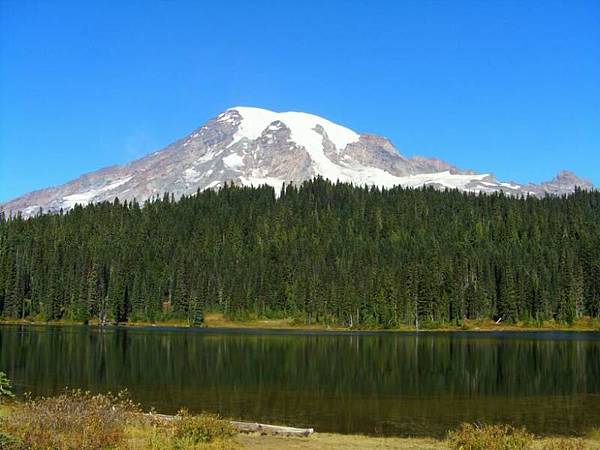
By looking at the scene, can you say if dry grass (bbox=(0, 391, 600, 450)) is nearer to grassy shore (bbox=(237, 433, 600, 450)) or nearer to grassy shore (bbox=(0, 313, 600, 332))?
grassy shore (bbox=(237, 433, 600, 450))

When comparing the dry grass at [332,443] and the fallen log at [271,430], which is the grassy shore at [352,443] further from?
the fallen log at [271,430]

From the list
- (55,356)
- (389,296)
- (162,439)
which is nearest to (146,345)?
(55,356)

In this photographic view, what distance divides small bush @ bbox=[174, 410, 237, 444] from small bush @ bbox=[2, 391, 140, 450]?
276 cm

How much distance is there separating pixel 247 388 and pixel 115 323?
15504 cm

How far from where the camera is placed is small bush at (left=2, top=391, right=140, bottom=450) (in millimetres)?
24875

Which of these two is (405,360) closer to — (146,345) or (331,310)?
(146,345)

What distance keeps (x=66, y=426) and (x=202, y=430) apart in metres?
6.07

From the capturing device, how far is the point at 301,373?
2594 inches

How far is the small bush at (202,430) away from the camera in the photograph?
29125 millimetres

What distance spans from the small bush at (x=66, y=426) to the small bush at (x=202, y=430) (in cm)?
276

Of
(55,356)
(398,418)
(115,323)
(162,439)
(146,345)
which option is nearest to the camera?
(162,439)

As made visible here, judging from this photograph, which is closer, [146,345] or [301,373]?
[301,373]

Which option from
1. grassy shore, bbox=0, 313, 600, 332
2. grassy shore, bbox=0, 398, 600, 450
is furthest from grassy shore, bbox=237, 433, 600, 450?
grassy shore, bbox=0, 313, 600, 332

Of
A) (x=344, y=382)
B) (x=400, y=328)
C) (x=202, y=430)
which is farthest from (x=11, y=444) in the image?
(x=400, y=328)
